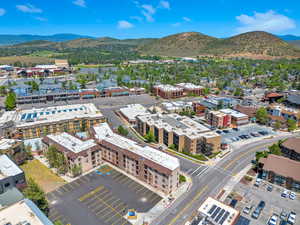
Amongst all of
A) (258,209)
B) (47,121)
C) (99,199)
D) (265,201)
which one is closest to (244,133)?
(265,201)

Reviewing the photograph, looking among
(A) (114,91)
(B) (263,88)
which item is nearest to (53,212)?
(A) (114,91)

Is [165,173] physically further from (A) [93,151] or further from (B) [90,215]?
(A) [93,151]

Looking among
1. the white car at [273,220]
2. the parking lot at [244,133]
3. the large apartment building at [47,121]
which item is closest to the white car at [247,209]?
the white car at [273,220]

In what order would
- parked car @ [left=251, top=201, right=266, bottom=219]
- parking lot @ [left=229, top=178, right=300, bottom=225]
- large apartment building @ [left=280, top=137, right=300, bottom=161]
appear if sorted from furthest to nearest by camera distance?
1. large apartment building @ [left=280, top=137, right=300, bottom=161]
2. parking lot @ [left=229, top=178, right=300, bottom=225]
3. parked car @ [left=251, top=201, right=266, bottom=219]

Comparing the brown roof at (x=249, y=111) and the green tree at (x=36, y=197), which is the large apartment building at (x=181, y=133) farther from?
the green tree at (x=36, y=197)

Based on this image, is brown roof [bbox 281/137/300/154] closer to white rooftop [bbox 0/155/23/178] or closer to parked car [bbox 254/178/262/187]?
parked car [bbox 254/178/262/187]

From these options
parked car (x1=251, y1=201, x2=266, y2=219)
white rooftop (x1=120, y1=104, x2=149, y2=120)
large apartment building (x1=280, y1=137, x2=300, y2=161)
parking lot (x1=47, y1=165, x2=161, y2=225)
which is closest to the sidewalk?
parked car (x1=251, y1=201, x2=266, y2=219)
